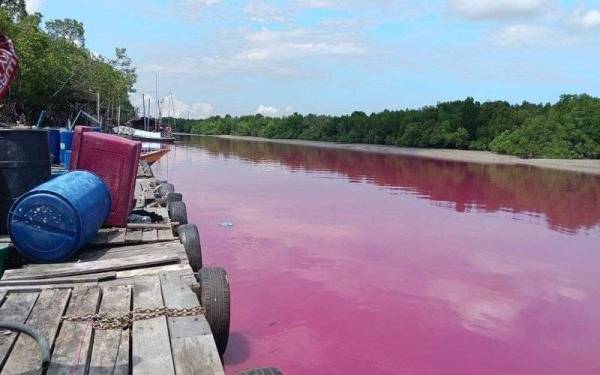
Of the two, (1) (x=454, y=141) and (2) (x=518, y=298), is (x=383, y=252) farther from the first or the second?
(1) (x=454, y=141)

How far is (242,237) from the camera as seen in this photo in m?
12.1

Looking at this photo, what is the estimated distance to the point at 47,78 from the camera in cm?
→ 3350

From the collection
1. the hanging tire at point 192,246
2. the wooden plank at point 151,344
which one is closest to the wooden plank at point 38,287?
the wooden plank at point 151,344

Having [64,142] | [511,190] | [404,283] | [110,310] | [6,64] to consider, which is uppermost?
[6,64]

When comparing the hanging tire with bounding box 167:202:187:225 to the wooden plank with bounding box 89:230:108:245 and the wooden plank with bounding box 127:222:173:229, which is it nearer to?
the wooden plank with bounding box 127:222:173:229

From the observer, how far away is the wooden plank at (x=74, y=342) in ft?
11.0

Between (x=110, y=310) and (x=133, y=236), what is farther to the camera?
(x=133, y=236)

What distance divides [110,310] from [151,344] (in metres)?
0.88

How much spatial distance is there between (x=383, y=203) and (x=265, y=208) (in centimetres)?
421

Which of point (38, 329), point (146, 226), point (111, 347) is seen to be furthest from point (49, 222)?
point (111, 347)

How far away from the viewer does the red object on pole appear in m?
3.93

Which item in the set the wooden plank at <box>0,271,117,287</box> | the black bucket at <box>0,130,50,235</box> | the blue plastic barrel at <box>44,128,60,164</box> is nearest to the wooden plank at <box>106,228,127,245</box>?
the black bucket at <box>0,130,50,235</box>

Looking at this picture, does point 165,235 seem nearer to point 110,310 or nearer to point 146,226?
point 146,226

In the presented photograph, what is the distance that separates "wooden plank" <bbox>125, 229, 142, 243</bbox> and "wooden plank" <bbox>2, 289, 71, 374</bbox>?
1.91 metres
